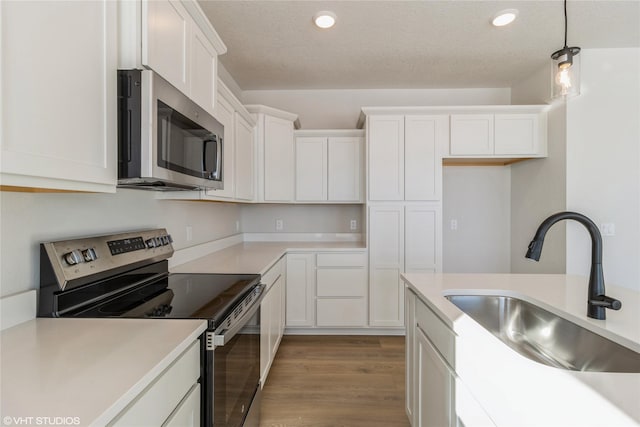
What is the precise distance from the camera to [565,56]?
142cm

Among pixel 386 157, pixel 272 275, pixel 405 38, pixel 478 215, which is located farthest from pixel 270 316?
pixel 478 215

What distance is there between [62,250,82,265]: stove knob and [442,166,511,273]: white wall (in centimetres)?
343

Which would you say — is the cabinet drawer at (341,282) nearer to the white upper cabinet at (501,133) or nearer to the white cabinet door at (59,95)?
the white upper cabinet at (501,133)

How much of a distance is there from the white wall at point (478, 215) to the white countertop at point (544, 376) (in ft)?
→ 7.25

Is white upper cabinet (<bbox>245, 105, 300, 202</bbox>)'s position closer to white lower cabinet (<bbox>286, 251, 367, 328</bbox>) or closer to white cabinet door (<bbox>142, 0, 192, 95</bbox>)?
white lower cabinet (<bbox>286, 251, 367, 328</bbox>)

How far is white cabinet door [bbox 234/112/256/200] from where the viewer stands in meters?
2.54

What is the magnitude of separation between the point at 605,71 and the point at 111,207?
390 centimetres

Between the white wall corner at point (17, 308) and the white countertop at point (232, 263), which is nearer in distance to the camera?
the white wall corner at point (17, 308)

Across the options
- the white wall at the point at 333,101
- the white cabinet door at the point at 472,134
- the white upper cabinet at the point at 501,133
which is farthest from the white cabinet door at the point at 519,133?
the white wall at the point at 333,101

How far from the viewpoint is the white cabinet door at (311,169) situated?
11.1 feet

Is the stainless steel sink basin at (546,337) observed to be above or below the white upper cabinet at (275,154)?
below

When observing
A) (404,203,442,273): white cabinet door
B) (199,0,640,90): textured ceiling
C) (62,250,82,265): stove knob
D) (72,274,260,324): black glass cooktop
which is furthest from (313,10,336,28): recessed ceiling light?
(62,250,82,265): stove knob

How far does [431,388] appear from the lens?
4.34 ft

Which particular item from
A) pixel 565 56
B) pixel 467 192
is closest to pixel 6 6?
pixel 565 56
